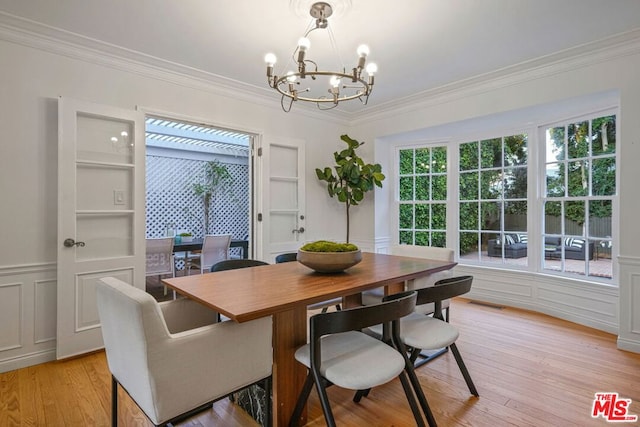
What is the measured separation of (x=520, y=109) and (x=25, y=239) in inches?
183

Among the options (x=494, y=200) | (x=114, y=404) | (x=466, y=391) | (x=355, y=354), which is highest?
(x=494, y=200)

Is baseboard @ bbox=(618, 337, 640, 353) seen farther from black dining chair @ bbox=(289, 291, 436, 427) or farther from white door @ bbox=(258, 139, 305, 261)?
white door @ bbox=(258, 139, 305, 261)

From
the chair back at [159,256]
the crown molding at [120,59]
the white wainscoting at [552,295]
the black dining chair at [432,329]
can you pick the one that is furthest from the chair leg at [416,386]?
the chair back at [159,256]

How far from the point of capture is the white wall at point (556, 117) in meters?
2.80

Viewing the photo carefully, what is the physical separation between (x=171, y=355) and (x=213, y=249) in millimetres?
3971

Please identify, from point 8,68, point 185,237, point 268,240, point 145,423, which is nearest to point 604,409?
point 145,423

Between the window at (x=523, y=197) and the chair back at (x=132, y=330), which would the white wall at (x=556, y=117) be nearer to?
the window at (x=523, y=197)

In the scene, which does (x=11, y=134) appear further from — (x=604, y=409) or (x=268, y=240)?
(x=604, y=409)

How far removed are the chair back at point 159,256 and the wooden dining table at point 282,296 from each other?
2.81m

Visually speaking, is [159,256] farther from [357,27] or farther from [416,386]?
[416,386]

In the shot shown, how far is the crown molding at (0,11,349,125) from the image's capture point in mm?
2529

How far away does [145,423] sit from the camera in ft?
6.09

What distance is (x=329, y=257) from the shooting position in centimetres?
212

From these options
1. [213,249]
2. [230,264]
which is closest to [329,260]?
[230,264]
